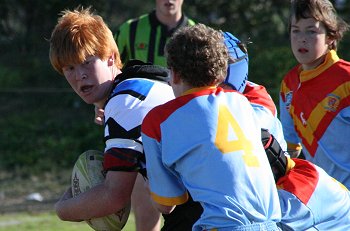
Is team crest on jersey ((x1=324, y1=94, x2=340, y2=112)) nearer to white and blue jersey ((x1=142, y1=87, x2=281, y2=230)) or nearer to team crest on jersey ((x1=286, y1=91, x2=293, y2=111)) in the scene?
team crest on jersey ((x1=286, y1=91, x2=293, y2=111))

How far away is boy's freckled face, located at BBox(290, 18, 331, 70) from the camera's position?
5.44 m

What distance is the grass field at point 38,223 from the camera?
8.41 m

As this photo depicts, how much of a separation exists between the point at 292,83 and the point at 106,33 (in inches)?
83.7

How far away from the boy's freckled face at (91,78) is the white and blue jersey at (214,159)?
53cm

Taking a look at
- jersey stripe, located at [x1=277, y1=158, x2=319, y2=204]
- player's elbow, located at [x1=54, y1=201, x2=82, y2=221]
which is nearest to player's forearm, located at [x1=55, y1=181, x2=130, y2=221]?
player's elbow, located at [x1=54, y1=201, x2=82, y2=221]

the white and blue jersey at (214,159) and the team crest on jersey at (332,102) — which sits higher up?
the white and blue jersey at (214,159)

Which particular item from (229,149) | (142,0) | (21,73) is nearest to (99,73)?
(229,149)

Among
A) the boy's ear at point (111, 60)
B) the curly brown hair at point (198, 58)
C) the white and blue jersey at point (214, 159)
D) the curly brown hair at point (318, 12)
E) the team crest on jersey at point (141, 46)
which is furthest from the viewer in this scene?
the team crest on jersey at point (141, 46)

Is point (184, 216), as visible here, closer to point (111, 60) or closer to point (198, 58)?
point (198, 58)

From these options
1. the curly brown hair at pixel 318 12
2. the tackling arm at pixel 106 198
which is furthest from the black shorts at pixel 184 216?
the curly brown hair at pixel 318 12

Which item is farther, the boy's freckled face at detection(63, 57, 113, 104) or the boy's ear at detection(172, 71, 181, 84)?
the boy's freckled face at detection(63, 57, 113, 104)

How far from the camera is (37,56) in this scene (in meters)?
14.6

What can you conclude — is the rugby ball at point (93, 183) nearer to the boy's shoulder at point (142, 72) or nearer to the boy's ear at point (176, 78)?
the boy's shoulder at point (142, 72)

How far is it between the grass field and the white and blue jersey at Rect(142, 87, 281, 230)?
4746 millimetres
